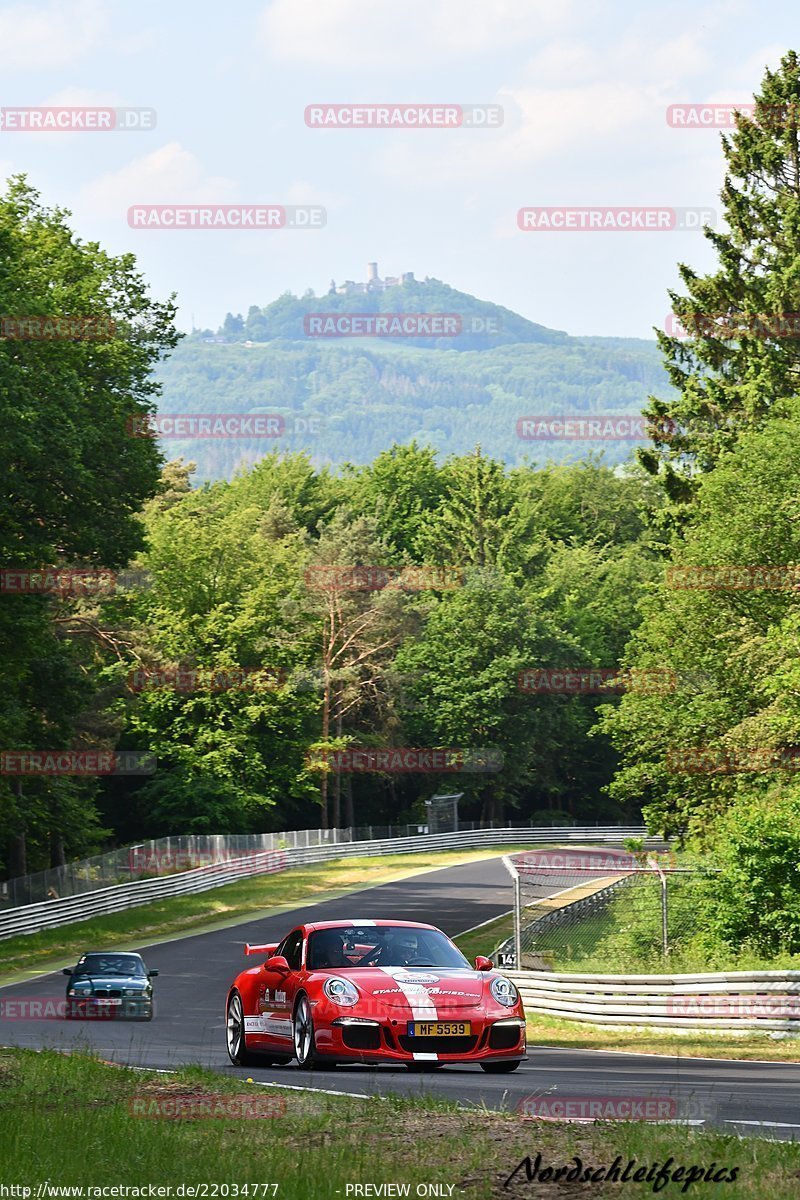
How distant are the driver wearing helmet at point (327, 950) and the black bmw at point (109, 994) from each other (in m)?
13.9

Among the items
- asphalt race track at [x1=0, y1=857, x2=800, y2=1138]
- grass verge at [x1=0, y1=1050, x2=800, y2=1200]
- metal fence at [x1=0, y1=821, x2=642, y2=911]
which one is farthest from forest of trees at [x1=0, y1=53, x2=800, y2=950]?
grass verge at [x1=0, y1=1050, x2=800, y2=1200]

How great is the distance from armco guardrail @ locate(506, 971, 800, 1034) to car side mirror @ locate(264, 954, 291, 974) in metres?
7.12

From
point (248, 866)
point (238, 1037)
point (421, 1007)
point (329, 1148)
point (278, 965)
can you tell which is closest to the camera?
point (329, 1148)

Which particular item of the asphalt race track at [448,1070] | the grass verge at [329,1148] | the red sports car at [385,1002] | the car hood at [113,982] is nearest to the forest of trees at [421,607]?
the asphalt race track at [448,1070]

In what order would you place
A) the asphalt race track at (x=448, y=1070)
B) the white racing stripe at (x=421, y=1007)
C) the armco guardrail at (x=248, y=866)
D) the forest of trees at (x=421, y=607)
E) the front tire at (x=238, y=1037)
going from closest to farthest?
the asphalt race track at (x=448, y=1070), the white racing stripe at (x=421, y=1007), the front tire at (x=238, y=1037), the forest of trees at (x=421, y=607), the armco guardrail at (x=248, y=866)

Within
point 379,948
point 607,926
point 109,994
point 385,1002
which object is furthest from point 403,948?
point 109,994

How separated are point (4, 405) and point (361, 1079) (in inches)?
1032

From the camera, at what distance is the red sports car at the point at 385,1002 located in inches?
552

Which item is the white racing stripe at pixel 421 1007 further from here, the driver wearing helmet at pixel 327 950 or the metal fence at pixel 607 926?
the metal fence at pixel 607 926

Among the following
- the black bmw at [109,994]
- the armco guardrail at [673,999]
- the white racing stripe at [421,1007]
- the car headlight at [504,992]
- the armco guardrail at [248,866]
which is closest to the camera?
the white racing stripe at [421,1007]

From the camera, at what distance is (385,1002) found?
1406 cm

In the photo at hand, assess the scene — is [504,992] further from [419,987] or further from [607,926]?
[607,926]

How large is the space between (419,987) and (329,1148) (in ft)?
17.4

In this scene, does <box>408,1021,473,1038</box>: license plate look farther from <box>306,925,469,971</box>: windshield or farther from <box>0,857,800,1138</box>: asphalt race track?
<box>306,925,469,971</box>: windshield
